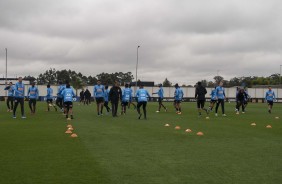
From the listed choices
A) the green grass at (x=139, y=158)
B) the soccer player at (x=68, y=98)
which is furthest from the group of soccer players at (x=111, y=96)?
the green grass at (x=139, y=158)

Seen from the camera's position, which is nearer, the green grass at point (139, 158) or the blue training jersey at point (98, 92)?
the green grass at point (139, 158)

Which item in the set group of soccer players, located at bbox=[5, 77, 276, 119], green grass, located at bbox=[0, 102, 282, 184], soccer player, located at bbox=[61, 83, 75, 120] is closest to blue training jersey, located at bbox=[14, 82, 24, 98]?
group of soccer players, located at bbox=[5, 77, 276, 119]

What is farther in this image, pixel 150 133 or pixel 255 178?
pixel 150 133

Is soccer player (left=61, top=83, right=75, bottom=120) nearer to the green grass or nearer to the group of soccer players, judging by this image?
the group of soccer players

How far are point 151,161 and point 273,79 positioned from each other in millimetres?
129697

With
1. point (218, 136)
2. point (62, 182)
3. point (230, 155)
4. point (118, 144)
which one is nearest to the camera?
point (62, 182)

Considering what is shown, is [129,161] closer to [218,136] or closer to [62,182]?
[62,182]

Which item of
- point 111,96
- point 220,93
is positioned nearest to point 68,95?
point 111,96

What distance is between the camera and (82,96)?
4888cm

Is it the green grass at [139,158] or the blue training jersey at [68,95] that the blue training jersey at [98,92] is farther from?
the green grass at [139,158]

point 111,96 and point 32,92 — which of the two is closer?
point 111,96

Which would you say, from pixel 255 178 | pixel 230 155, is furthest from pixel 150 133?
pixel 255 178

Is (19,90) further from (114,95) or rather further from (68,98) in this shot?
(114,95)

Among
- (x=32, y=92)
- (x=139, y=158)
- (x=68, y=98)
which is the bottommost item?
(x=139, y=158)
